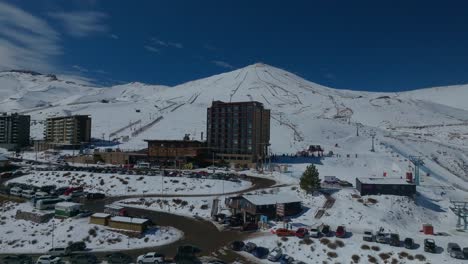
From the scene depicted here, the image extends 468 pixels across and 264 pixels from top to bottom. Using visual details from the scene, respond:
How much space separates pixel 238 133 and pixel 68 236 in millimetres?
49453

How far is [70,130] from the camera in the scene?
373ft

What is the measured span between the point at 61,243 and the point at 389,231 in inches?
1245

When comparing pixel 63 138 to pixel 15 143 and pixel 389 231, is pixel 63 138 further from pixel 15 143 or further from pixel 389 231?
pixel 389 231

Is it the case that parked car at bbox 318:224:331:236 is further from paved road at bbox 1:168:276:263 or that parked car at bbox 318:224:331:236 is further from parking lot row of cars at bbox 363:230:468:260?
paved road at bbox 1:168:276:263

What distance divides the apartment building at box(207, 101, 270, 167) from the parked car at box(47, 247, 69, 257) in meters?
48.7

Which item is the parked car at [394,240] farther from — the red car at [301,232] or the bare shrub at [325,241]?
the red car at [301,232]

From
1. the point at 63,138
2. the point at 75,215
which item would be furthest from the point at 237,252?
the point at 63,138

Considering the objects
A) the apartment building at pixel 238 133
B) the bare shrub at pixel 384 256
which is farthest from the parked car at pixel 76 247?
the apartment building at pixel 238 133

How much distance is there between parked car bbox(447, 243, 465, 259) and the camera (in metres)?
34.4

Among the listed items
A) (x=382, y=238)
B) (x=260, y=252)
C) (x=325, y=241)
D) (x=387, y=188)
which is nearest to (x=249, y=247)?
(x=260, y=252)

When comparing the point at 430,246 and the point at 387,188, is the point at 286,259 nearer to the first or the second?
the point at 430,246

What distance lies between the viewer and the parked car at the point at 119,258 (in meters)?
32.5

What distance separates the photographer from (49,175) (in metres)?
66.1

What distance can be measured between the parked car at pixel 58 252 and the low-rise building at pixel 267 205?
1805cm
